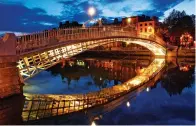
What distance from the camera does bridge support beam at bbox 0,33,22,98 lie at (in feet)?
39.5

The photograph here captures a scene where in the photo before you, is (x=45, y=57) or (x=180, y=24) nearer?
(x=45, y=57)

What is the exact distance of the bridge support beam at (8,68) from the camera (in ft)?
39.5

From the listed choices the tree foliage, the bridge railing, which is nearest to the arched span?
the bridge railing

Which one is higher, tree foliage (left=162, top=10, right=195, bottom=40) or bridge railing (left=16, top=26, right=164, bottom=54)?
tree foliage (left=162, top=10, right=195, bottom=40)

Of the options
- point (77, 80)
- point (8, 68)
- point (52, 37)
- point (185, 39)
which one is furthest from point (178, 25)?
point (8, 68)

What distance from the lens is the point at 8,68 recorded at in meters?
12.4

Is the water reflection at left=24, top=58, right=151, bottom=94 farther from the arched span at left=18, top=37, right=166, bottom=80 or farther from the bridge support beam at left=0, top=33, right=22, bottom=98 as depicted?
the bridge support beam at left=0, top=33, right=22, bottom=98

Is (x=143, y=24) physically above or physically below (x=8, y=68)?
above

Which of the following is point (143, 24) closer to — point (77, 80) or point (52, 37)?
point (77, 80)

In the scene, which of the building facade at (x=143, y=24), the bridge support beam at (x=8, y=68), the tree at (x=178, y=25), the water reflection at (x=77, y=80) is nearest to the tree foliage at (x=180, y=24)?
the tree at (x=178, y=25)

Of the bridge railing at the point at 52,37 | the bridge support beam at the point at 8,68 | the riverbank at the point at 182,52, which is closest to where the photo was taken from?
the bridge support beam at the point at 8,68

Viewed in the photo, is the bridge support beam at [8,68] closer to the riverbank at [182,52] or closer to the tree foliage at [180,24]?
the riverbank at [182,52]

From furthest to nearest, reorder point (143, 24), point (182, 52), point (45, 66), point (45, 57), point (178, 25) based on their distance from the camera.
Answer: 1. point (143, 24)
2. point (178, 25)
3. point (182, 52)
4. point (45, 66)
5. point (45, 57)

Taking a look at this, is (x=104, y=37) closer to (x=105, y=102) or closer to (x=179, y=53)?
(x=105, y=102)
